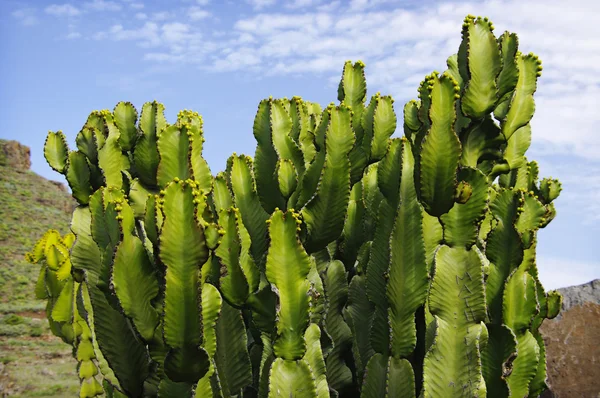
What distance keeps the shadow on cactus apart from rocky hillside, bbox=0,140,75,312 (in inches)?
756

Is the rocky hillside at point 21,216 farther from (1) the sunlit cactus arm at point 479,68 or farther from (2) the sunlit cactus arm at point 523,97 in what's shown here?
(1) the sunlit cactus arm at point 479,68

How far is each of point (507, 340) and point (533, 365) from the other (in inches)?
15.6

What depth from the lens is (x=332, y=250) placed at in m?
→ 4.36

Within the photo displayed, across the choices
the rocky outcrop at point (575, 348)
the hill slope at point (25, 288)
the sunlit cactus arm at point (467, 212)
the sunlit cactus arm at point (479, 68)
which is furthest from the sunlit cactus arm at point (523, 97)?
the hill slope at point (25, 288)

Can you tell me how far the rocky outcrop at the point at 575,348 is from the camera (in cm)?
704

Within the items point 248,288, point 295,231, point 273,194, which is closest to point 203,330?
point 248,288

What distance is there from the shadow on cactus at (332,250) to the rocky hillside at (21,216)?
756 inches

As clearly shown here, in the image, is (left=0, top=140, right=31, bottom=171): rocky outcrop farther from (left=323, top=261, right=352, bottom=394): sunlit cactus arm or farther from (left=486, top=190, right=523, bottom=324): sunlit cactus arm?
(left=486, top=190, right=523, bottom=324): sunlit cactus arm

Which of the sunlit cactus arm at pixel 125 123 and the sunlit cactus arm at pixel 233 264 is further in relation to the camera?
the sunlit cactus arm at pixel 125 123

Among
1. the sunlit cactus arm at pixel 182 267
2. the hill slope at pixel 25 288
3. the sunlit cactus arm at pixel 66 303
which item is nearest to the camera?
the sunlit cactus arm at pixel 182 267

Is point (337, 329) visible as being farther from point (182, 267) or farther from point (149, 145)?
point (149, 145)

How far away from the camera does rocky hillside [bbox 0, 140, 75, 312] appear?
2389cm

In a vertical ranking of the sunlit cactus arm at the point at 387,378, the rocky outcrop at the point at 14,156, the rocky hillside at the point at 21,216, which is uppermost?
the rocky outcrop at the point at 14,156

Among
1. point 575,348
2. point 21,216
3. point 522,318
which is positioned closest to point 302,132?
point 522,318
